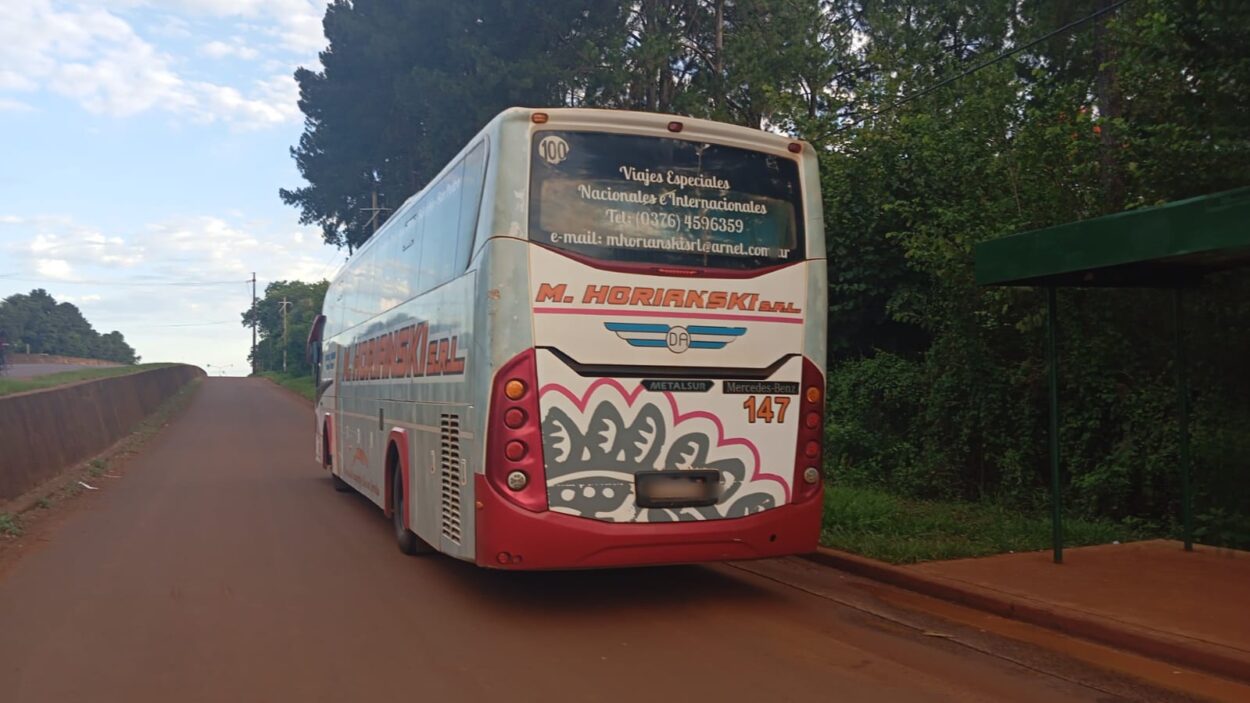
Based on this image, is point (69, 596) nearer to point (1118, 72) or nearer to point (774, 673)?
point (774, 673)

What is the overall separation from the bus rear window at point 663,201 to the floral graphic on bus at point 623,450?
41.0 inches

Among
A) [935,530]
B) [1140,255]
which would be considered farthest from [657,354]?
[935,530]

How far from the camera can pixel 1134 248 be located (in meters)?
7.18

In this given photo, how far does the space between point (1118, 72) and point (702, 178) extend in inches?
271

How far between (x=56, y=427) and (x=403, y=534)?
9706mm

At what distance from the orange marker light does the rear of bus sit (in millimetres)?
12

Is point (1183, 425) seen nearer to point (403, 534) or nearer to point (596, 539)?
point (596, 539)

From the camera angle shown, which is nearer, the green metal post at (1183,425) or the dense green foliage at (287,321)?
the green metal post at (1183,425)

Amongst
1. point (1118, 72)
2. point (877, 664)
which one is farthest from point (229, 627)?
point (1118, 72)

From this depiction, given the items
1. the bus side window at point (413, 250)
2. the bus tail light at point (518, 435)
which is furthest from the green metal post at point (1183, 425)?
the bus side window at point (413, 250)

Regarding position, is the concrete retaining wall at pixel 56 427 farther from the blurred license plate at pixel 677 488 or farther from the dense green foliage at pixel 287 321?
the dense green foliage at pixel 287 321

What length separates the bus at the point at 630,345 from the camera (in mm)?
6906

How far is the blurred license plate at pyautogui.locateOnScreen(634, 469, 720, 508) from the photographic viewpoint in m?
7.09

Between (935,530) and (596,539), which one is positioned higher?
(596,539)
